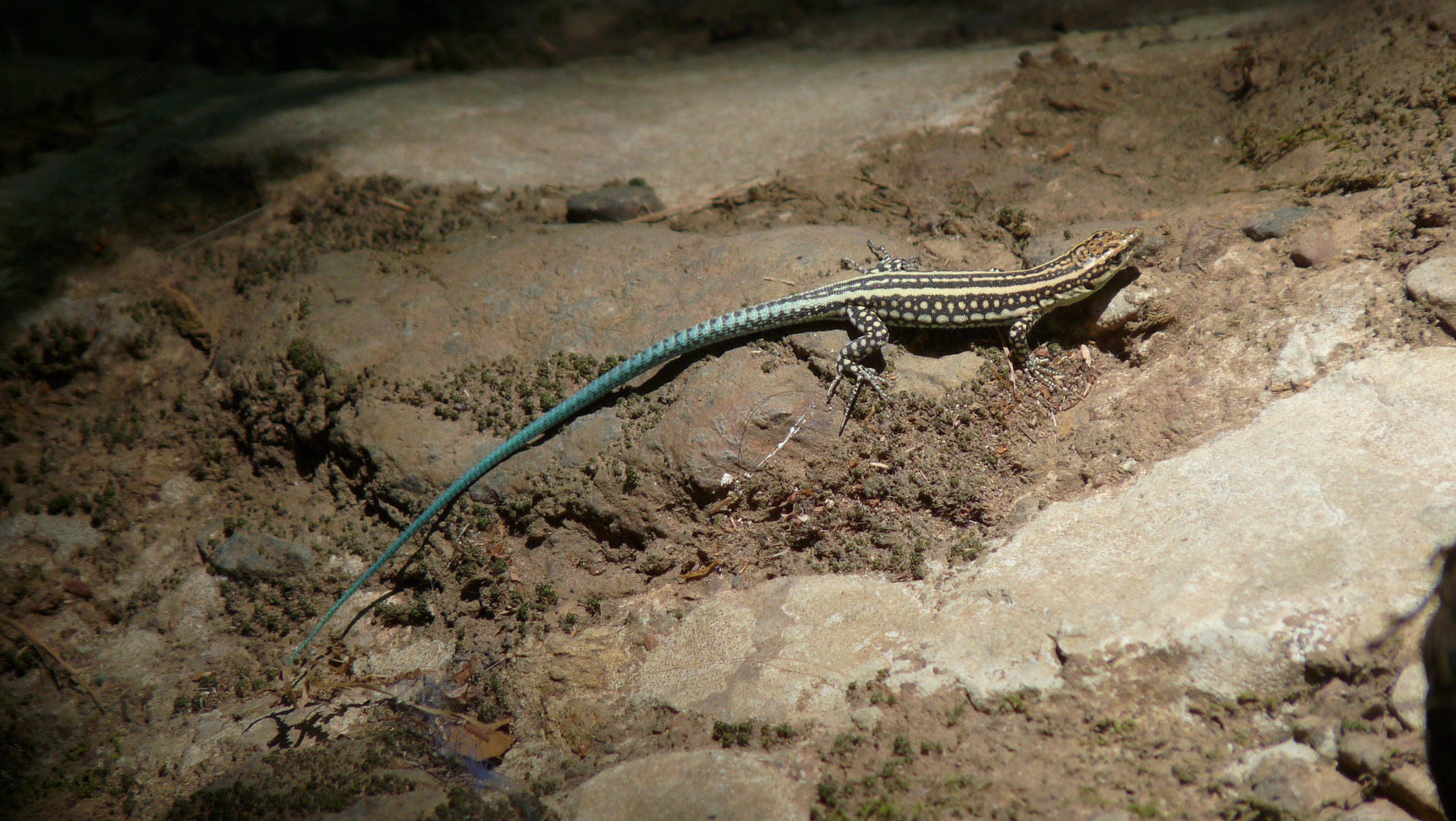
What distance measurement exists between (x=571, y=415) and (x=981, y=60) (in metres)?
5.79

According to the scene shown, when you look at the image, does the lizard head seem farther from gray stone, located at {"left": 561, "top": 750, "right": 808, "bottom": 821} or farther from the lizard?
gray stone, located at {"left": 561, "top": 750, "right": 808, "bottom": 821}

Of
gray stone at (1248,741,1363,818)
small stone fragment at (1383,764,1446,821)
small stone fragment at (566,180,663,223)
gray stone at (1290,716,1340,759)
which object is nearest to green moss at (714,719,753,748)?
gray stone at (1248,741,1363,818)

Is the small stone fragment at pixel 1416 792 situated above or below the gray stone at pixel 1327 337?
below

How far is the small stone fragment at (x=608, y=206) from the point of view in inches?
255

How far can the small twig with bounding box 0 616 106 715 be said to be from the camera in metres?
4.81

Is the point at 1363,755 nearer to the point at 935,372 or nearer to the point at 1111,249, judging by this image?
the point at 935,372

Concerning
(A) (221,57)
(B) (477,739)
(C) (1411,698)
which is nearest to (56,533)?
(B) (477,739)

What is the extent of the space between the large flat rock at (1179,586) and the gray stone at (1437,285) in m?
0.31

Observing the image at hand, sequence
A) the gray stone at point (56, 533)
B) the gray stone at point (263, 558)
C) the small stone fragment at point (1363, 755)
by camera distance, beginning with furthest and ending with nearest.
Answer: the gray stone at point (56, 533) < the gray stone at point (263, 558) < the small stone fragment at point (1363, 755)

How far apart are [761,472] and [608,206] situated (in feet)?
10.0

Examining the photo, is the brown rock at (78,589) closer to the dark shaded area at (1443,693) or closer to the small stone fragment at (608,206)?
the small stone fragment at (608,206)

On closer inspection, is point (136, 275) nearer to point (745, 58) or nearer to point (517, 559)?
point (517, 559)

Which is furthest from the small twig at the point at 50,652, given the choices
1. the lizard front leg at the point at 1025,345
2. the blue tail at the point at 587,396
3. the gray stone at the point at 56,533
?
the lizard front leg at the point at 1025,345

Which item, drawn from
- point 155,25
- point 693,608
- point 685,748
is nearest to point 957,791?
point 685,748
